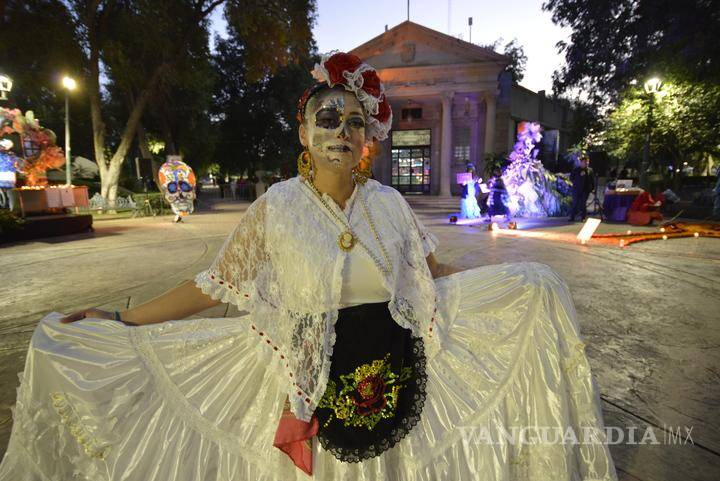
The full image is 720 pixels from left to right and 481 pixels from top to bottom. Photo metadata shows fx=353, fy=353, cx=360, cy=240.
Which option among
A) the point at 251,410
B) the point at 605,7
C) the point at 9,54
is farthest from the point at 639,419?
the point at 605,7

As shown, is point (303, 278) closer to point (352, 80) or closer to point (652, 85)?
point (352, 80)

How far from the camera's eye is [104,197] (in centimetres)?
1644

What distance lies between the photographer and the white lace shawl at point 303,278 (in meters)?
1.40

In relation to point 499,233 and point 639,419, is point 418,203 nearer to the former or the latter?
point 499,233

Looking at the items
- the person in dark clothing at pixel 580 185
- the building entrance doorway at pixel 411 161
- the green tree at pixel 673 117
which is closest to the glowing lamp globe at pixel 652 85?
the green tree at pixel 673 117

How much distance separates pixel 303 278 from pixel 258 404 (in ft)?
2.01

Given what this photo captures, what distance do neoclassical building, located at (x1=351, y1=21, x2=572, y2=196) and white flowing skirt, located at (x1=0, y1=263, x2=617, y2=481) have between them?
21509mm

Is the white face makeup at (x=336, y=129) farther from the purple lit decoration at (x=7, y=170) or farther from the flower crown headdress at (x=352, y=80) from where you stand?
the purple lit decoration at (x=7, y=170)

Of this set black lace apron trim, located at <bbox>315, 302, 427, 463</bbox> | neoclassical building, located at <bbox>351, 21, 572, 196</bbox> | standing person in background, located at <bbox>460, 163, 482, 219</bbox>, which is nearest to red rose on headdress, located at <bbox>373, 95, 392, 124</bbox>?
black lace apron trim, located at <bbox>315, 302, 427, 463</bbox>

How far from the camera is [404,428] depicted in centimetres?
148

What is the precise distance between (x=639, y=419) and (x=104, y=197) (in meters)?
20.0

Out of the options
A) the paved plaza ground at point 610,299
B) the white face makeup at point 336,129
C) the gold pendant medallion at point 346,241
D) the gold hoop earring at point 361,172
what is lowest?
the paved plaza ground at point 610,299

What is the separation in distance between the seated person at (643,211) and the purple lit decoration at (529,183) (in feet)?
7.66

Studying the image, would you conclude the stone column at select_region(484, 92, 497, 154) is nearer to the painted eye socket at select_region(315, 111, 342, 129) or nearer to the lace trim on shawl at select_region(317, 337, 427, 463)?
the painted eye socket at select_region(315, 111, 342, 129)
